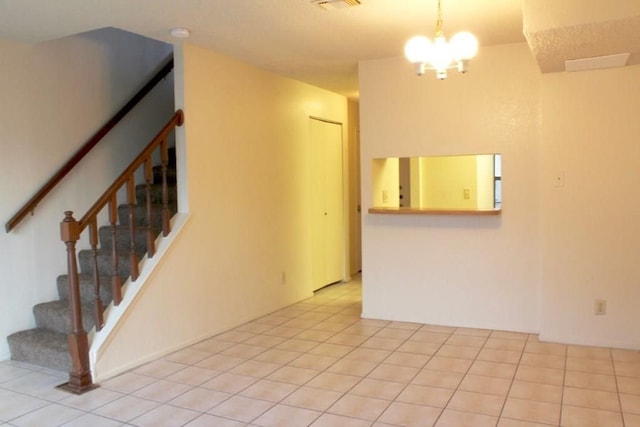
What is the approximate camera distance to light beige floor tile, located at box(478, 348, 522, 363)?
143 inches

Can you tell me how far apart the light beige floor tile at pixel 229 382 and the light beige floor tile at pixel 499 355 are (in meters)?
1.61

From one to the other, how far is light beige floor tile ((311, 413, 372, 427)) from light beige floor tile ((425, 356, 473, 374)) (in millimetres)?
932

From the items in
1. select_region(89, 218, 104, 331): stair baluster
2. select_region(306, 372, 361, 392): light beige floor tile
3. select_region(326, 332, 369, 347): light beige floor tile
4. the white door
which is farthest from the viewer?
the white door

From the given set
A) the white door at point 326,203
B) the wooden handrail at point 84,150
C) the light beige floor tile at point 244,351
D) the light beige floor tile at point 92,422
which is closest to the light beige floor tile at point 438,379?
the light beige floor tile at point 244,351

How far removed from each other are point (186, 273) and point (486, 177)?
10.4 ft

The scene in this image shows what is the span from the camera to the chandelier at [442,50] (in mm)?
2748

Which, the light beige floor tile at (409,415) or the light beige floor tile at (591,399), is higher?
the light beige floor tile at (591,399)

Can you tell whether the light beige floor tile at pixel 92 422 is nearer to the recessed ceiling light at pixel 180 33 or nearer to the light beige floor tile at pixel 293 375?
the light beige floor tile at pixel 293 375

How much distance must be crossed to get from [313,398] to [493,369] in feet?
4.07

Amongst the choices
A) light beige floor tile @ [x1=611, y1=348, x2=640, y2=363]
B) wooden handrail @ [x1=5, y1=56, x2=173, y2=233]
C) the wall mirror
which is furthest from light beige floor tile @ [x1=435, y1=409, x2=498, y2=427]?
wooden handrail @ [x1=5, y1=56, x2=173, y2=233]

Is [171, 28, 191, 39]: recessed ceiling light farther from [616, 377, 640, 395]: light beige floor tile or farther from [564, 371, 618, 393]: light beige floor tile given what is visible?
[616, 377, 640, 395]: light beige floor tile

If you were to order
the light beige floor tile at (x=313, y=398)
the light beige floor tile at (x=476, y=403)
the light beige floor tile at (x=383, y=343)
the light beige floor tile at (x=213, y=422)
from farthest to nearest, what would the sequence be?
1. the light beige floor tile at (x=383, y=343)
2. the light beige floor tile at (x=313, y=398)
3. the light beige floor tile at (x=476, y=403)
4. the light beige floor tile at (x=213, y=422)

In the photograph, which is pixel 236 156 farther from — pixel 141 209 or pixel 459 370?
pixel 459 370

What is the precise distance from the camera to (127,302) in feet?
11.7
